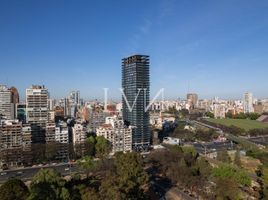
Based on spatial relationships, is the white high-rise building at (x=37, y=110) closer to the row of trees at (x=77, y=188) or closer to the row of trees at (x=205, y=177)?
the row of trees at (x=77, y=188)

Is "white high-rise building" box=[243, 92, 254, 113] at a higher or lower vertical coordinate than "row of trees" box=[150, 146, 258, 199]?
higher

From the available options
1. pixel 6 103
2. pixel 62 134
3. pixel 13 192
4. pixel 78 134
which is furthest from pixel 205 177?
pixel 6 103

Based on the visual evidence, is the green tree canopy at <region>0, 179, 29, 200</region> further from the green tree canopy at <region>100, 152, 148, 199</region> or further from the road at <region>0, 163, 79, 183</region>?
the road at <region>0, 163, 79, 183</region>

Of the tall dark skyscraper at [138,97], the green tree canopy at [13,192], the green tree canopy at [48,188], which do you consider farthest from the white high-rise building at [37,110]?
the green tree canopy at [13,192]

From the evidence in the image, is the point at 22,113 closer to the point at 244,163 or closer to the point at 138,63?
the point at 138,63

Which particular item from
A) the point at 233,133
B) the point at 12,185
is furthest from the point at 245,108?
the point at 12,185

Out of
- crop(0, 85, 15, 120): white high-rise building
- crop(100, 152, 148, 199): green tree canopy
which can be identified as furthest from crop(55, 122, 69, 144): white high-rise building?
crop(0, 85, 15, 120): white high-rise building

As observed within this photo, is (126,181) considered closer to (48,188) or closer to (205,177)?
(48,188)
